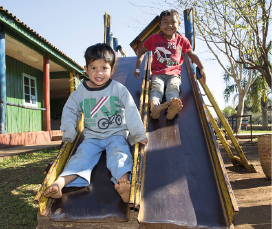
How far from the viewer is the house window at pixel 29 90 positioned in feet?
30.9

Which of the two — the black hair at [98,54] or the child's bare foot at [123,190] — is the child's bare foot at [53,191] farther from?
the black hair at [98,54]

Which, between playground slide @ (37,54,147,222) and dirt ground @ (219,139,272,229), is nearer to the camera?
playground slide @ (37,54,147,222)

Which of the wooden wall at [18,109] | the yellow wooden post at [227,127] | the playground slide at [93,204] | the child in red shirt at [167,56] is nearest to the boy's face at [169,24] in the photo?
the child in red shirt at [167,56]

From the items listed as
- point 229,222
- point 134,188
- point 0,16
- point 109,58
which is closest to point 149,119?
point 109,58

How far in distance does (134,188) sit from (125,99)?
0.94m

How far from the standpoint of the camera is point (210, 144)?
7.25ft

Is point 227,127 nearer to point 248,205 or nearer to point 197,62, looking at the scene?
point 197,62

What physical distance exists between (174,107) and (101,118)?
2.75 ft

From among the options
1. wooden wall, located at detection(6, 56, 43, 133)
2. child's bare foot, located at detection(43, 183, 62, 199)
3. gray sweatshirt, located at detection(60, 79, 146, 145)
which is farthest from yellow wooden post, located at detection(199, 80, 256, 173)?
wooden wall, located at detection(6, 56, 43, 133)

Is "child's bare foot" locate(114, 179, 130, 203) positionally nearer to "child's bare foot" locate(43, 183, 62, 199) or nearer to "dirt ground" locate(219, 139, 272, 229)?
"child's bare foot" locate(43, 183, 62, 199)

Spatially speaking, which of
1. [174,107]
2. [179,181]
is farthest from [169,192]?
[174,107]

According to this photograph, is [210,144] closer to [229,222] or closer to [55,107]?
[229,222]

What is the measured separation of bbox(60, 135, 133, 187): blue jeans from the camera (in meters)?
1.87

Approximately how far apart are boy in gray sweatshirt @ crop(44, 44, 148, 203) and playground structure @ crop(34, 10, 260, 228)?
0.41ft
